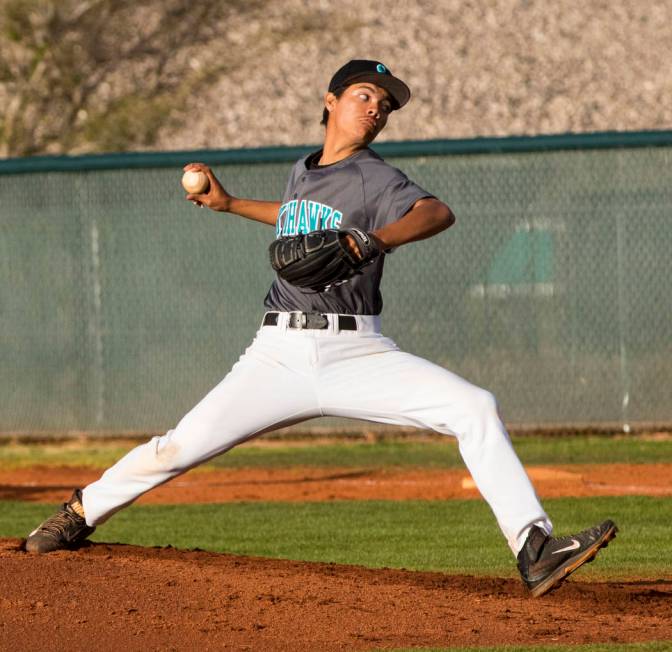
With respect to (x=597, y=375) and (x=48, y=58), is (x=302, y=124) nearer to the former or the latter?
(x=48, y=58)

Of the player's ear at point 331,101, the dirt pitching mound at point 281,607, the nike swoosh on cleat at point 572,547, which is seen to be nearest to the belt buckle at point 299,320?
the player's ear at point 331,101

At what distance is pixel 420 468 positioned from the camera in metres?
10.4

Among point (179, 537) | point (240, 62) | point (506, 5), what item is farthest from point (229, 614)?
point (506, 5)

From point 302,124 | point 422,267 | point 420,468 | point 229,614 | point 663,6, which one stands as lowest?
point 229,614

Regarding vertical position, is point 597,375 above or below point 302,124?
below

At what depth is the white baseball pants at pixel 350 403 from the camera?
186 inches

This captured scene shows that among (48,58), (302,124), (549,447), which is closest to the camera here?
(549,447)

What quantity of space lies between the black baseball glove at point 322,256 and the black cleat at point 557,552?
1.02 metres

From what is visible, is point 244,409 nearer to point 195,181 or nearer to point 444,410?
point 444,410

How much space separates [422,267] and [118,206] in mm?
2554

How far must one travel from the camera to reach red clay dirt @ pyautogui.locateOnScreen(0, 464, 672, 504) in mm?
8977

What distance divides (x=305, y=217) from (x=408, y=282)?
6605mm

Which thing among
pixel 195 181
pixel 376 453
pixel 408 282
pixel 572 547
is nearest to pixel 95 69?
pixel 408 282

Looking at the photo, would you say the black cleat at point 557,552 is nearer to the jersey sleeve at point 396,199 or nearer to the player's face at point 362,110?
the jersey sleeve at point 396,199
